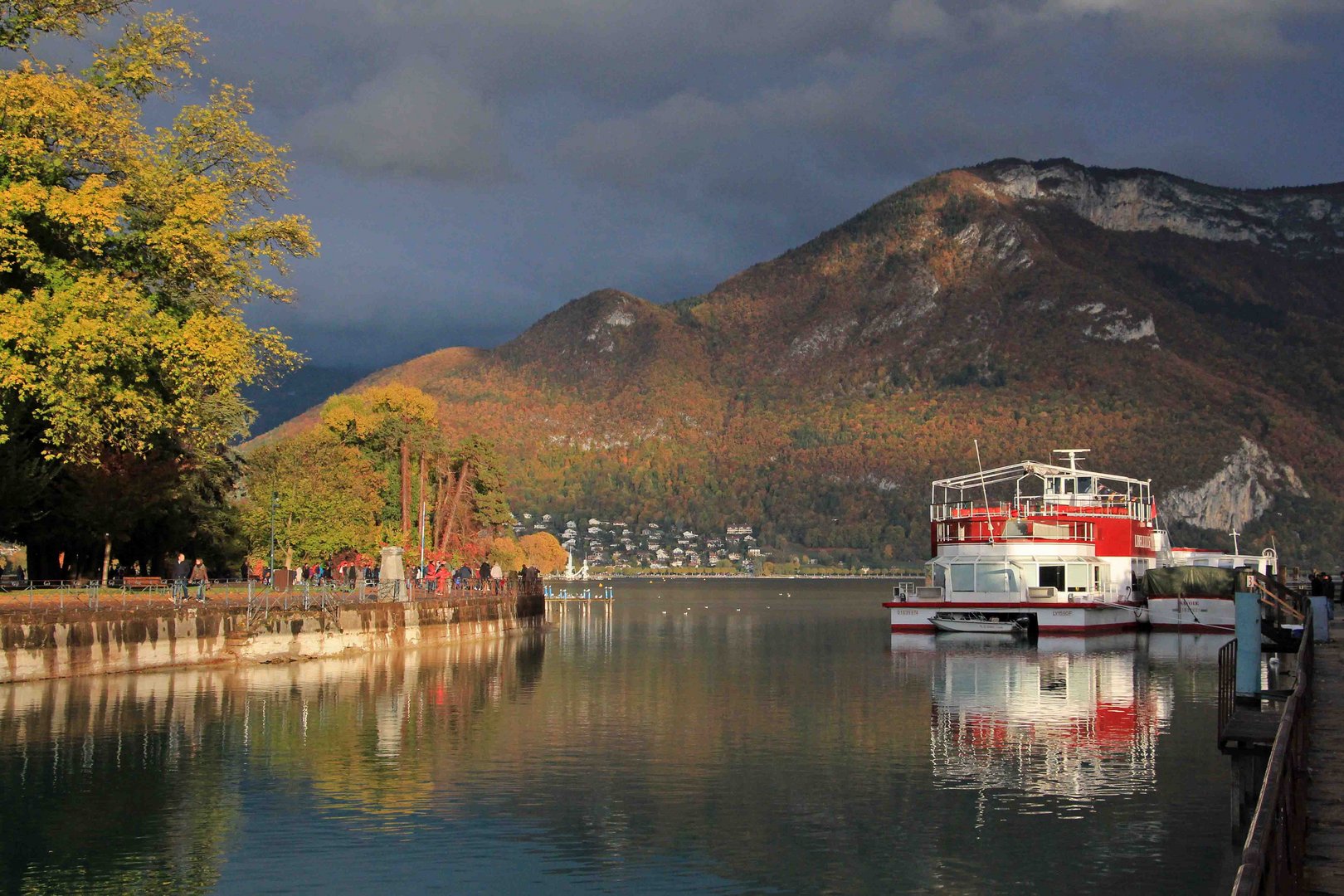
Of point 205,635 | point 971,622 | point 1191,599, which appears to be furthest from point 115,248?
point 1191,599

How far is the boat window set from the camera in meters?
74.5

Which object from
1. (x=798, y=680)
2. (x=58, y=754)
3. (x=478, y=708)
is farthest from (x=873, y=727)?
(x=58, y=754)

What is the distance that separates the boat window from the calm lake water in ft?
85.4

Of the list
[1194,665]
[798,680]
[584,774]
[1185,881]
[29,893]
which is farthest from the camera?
[1194,665]

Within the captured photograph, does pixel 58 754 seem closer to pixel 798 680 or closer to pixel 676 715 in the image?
pixel 676 715

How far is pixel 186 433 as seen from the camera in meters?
58.2

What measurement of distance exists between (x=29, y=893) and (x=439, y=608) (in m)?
44.1

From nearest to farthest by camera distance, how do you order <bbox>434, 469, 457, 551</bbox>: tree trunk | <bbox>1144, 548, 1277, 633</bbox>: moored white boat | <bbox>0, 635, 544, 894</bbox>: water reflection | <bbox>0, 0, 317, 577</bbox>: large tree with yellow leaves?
<bbox>0, 635, 544, 894</bbox>: water reflection < <bbox>0, 0, 317, 577</bbox>: large tree with yellow leaves < <bbox>1144, 548, 1277, 633</bbox>: moored white boat < <bbox>434, 469, 457, 551</bbox>: tree trunk

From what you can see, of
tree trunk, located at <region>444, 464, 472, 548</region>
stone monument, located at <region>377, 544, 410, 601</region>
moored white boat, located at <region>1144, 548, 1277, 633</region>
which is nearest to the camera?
stone monument, located at <region>377, 544, 410, 601</region>

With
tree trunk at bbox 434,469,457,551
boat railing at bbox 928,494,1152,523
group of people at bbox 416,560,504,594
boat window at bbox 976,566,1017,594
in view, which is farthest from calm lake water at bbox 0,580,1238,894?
tree trunk at bbox 434,469,457,551

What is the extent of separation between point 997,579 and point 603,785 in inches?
2050

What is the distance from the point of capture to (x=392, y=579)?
60.2 m

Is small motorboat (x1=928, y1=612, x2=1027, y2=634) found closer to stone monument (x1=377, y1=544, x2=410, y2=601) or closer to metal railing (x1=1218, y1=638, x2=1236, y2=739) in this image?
stone monument (x1=377, y1=544, x2=410, y2=601)

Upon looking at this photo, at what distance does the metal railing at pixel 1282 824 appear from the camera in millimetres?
10094
